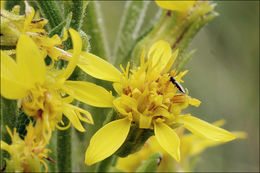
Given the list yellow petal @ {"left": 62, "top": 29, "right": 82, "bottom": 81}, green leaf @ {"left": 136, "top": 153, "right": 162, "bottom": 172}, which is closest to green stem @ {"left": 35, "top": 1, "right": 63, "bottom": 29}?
yellow petal @ {"left": 62, "top": 29, "right": 82, "bottom": 81}

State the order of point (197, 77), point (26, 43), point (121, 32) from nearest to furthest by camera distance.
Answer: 1. point (26, 43)
2. point (121, 32)
3. point (197, 77)

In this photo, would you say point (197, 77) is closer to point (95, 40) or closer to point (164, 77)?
point (95, 40)

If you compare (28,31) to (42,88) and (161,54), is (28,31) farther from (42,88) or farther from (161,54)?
(161,54)

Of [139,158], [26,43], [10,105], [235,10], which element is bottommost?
[139,158]

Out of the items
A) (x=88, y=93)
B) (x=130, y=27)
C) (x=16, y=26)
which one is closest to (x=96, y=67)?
(x=88, y=93)

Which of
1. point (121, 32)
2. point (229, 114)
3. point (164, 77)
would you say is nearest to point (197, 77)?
point (229, 114)

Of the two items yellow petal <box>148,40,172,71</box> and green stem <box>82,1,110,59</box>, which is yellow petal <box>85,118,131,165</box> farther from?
green stem <box>82,1,110,59</box>
